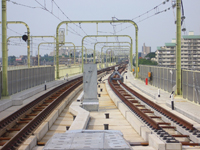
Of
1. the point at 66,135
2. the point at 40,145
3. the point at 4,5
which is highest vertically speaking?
the point at 4,5

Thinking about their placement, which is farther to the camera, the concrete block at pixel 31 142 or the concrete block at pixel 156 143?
the concrete block at pixel 31 142

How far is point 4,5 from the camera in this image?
63.2ft

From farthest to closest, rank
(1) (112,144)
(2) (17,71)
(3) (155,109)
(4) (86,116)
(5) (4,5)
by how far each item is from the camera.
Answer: (2) (17,71)
(5) (4,5)
(3) (155,109)
(4) (86,116)
(1) (112,144)

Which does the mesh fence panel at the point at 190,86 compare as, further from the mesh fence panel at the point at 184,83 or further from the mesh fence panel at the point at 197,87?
the mesh fence panel at the point at 197,87

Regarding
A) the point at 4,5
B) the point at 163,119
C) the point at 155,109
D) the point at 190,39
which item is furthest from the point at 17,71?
the point at 190,39

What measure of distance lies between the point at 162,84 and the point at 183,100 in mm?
8169

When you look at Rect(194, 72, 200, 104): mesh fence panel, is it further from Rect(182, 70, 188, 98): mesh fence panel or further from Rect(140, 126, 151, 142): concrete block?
Rect(140, 126, 151, 142): concrete block

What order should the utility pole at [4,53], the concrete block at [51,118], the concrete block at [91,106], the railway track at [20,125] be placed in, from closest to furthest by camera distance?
the railway track at [20,125] → the concrete block at [51,118] → the concrete block at [91,106] → the utility pole at [4,53]

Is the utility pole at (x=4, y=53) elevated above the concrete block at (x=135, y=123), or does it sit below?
above

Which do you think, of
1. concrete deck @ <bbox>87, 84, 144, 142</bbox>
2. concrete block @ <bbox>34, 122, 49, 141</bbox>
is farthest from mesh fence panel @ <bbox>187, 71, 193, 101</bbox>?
concrete block @ <bbox>34, 122, 49, 141</bbox>

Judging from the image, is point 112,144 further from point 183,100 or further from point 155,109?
point 183,100

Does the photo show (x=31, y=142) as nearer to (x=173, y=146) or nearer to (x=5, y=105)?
(x=173, y=146)

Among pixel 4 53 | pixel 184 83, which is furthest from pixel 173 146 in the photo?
pixel 4 53

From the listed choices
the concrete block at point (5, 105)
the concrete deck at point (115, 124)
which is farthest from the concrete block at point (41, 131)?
the concrete block at point (5, 105)
